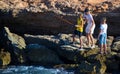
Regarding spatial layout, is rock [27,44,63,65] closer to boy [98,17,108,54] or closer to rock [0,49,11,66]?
rock [0,49,11,66]

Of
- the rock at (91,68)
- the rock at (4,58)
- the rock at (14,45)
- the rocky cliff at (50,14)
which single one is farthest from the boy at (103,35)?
the rock at (4,58)

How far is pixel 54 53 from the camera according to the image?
22.6 m

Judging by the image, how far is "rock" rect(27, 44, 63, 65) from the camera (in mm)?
22403

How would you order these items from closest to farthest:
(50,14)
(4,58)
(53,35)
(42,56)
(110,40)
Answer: (4,58)
(42,56)
(110,40)
(50,14)
(53,35)

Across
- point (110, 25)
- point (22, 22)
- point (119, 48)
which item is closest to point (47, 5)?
point (22, 22)

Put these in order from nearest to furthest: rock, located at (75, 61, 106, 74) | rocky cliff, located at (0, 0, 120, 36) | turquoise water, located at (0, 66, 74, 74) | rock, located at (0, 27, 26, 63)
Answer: rock, located at (75, 61, 106, 74) → turquoise water, located at (0, 66, 74, 74) → rock, located at (0, 27, 26, 63) → rocky cliff, located at (0, 0, 120, 36)

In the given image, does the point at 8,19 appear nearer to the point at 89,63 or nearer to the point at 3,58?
the point at 3,58

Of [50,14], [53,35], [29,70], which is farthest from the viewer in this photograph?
[53,35]

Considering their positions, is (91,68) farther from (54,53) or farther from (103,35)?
(54,53)

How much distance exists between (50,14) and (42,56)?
314 cm

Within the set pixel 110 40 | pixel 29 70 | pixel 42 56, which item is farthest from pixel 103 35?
pixel 29 70

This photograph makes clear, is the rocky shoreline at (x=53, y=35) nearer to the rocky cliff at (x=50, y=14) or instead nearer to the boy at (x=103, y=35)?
the rocky cliff at (x=50, y=14)

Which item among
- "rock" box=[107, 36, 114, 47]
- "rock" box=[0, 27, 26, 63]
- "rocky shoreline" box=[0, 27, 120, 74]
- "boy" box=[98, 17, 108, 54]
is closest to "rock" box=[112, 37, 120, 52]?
"rocky shoreline" box=[0, 27, 120, 74]

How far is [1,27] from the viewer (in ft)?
85.4
